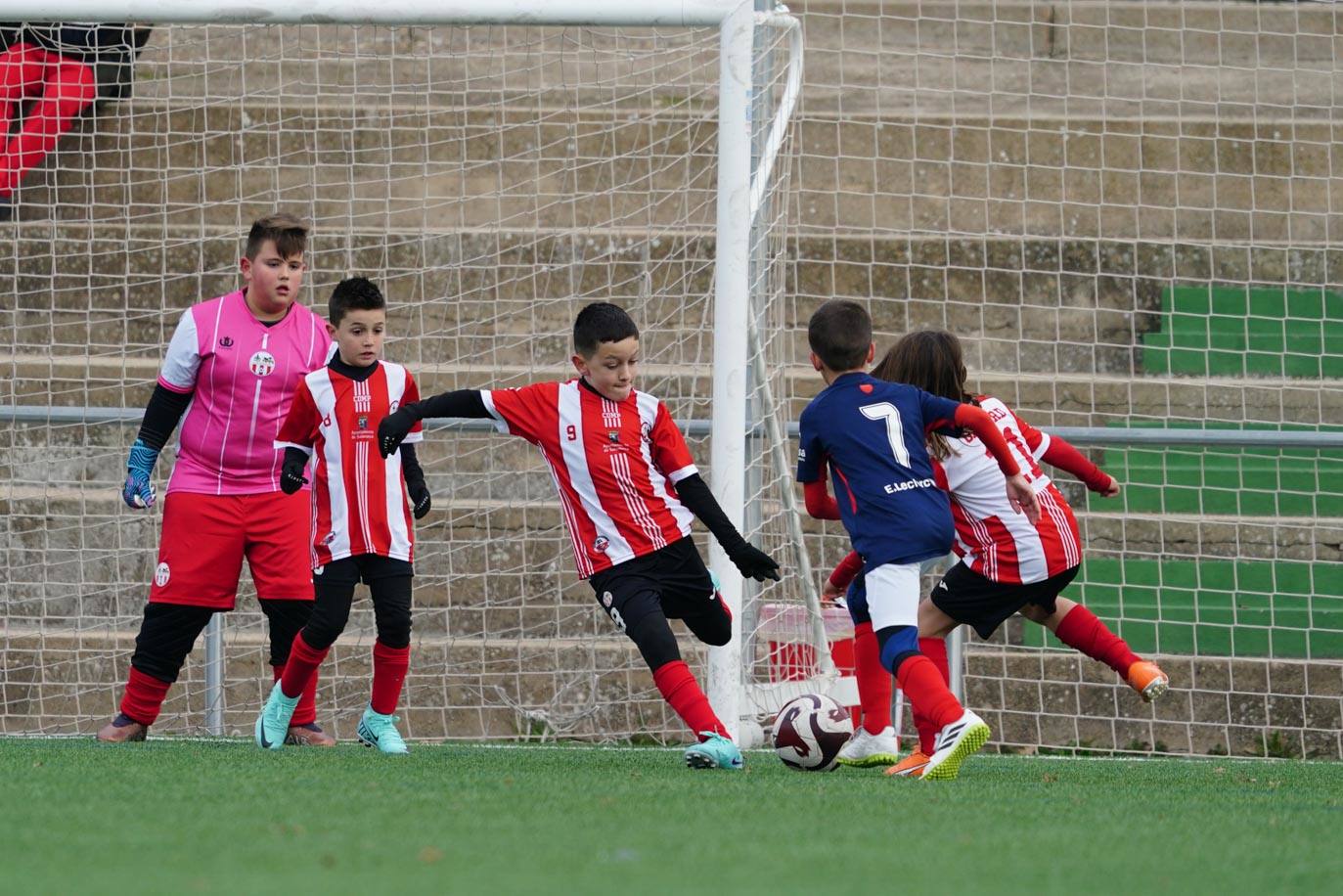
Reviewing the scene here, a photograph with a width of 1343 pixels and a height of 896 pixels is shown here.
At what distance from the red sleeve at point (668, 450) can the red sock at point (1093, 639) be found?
1.30 m

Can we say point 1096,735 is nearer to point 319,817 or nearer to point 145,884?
point 319,817

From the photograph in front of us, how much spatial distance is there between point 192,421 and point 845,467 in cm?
208

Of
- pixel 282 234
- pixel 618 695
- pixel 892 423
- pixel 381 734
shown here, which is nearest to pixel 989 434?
pixel 892 423

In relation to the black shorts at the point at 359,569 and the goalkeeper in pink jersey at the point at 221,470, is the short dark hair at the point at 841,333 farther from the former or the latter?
the goalkeeper in pink jersey at the point at 221,470

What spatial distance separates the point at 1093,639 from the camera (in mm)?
5090

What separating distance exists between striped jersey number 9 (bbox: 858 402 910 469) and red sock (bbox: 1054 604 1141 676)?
99 cm

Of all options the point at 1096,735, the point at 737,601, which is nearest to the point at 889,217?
the point at 1096,735

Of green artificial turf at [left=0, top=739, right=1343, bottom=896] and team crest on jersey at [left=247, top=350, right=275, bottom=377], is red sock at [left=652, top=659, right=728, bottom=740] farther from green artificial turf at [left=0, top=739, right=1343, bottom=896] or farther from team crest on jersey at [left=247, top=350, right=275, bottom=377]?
team crest on jersey at [left=247, top=350, right=275, bottom=377]

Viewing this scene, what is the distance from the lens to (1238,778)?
15.1ft

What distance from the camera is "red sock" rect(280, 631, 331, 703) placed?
4953mm

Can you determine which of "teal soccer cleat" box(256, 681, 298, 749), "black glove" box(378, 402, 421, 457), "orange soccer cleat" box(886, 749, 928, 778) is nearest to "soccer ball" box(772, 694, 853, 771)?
"orange soccer cleat" box(886, 749, 928, 778)

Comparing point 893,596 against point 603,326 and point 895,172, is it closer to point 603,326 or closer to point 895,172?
point 603,326

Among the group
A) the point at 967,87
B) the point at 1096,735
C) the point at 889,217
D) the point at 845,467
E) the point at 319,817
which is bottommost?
the point at 1096,735

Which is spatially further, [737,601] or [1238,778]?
[737,601]
